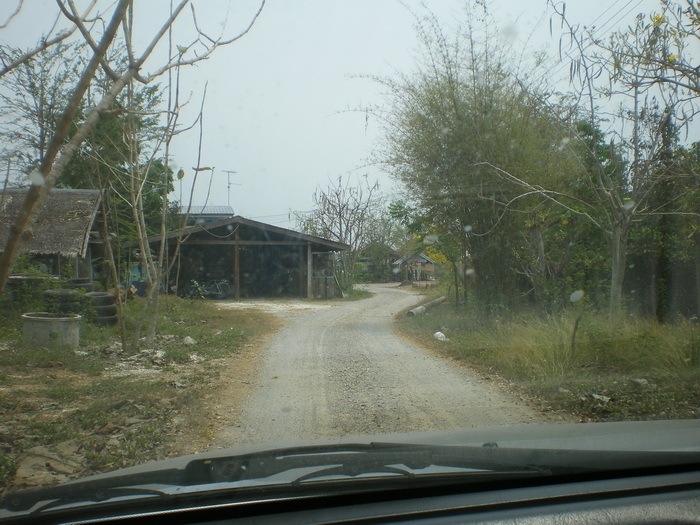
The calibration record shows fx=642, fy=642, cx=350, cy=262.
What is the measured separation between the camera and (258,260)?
3186cm

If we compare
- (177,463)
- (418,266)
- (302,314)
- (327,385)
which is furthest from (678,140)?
(418,266)

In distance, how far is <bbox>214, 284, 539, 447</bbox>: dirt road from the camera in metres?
6.31

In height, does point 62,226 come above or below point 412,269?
above

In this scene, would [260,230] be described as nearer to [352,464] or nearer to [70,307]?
[70,307]

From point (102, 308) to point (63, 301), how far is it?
94cm

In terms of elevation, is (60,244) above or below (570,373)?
above

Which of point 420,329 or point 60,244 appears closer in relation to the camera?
point 420,329

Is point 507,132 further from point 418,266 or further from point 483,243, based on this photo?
point 418,266

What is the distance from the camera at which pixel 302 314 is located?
68.9 ft

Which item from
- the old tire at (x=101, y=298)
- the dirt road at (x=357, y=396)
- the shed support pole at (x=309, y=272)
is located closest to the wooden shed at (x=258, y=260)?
the shed support pole at (x=309, y=272)

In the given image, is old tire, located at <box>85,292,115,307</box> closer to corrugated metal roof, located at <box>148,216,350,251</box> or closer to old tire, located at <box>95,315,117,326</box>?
old tire, located at <box>95,315,117,326</box>

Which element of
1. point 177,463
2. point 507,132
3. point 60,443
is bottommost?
point 60,443

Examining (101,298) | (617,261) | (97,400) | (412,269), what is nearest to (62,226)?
(101,298)

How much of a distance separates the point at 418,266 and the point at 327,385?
45.7 meters
